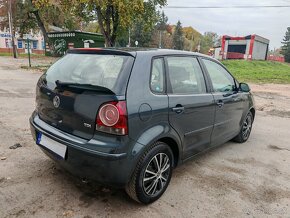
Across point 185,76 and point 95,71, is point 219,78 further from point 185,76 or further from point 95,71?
point 95,71

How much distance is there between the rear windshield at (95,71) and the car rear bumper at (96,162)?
1.90ft

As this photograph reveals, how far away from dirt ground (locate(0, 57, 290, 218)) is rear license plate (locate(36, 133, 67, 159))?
524 mm

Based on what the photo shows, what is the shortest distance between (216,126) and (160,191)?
4.54 feet

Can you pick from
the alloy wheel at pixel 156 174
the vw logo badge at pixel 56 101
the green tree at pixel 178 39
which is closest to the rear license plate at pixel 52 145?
the vw logo badge at pixel 56 101

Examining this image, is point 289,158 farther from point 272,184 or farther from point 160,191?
point 160,191

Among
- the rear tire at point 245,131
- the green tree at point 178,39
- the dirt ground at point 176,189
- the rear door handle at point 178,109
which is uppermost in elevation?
the green tree at point 178,39

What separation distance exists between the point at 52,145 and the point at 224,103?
2.52m

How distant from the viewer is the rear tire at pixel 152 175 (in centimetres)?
275

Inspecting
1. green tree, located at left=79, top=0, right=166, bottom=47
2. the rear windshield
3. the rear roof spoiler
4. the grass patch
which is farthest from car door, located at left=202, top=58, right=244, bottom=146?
the grass patch

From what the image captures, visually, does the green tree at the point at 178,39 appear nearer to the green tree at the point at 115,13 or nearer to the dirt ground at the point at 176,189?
the green tree at the point at 115,13

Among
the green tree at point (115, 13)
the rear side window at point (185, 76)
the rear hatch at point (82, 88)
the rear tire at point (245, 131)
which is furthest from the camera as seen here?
the green tree at point (115, 13)

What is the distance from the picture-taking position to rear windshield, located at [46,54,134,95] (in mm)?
2654

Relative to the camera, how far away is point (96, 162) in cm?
253

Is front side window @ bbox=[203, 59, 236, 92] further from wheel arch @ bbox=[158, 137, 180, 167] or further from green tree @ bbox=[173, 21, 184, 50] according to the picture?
green tree @ bbox=[173, 21, 184, 50]
